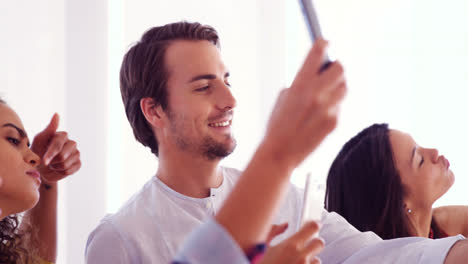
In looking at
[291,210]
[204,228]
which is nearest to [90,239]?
[291,210]

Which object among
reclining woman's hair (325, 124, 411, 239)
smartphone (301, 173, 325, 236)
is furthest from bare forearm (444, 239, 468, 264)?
reclining woman's hair (325, 124, 411, 239)

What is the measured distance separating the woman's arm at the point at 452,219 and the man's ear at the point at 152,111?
1.11 metres

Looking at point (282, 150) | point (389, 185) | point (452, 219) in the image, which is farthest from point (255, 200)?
point (452, 219)

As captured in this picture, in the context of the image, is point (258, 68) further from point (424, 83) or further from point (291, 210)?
point (291, 210)

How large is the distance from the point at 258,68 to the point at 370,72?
628 millimetres

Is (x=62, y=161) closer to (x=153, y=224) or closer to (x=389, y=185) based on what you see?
(x=153, y=224)

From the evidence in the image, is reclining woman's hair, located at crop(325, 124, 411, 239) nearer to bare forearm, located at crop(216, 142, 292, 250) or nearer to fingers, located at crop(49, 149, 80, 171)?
fingers, located at crop(49, 149, 80, 171)

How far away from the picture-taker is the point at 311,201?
0.82m

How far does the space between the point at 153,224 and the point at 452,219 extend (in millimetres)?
1175

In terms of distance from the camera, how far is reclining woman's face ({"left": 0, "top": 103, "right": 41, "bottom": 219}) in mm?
977

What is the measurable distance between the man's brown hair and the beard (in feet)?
0.22

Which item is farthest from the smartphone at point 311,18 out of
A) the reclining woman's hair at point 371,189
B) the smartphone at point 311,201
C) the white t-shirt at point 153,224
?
the reclining woman's hair at point 371,189

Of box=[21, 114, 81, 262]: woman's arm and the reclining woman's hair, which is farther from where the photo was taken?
the reclining woman's hair

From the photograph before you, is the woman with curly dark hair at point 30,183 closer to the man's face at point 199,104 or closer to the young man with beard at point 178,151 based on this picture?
the young man with beard at point 178,151
